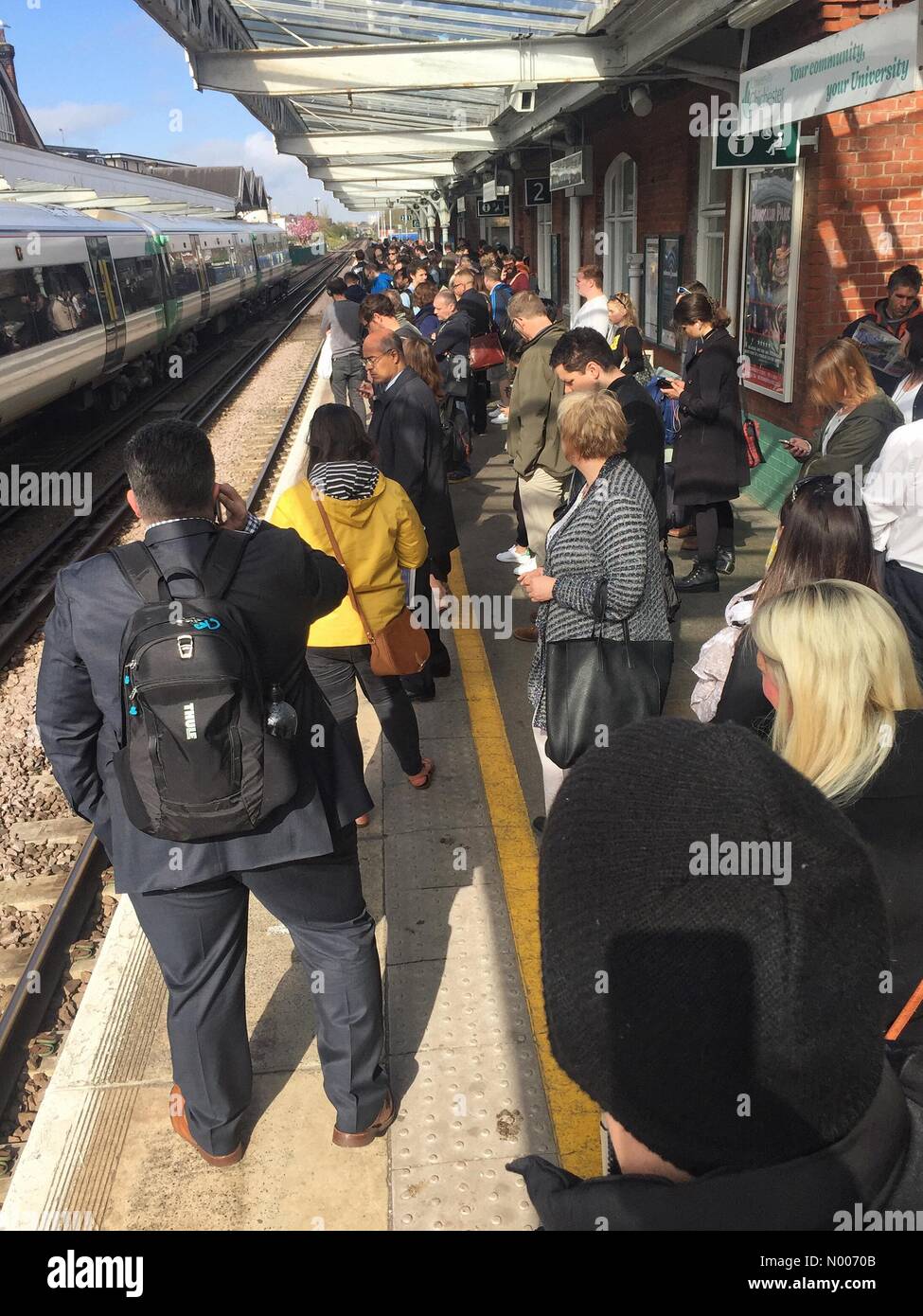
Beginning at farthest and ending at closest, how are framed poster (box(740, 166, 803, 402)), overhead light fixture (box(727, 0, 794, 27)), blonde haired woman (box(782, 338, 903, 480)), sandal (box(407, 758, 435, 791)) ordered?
framed poster (box(740, 166, 803, 402)) → overhead light fixture (box(727, 0, 794, 27)) → sandal (box(407, 758, 435, 791)) → blonde haired woman (box(782, 338, 903, 480))

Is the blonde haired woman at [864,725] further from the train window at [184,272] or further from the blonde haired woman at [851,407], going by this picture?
the train window at [184,272]

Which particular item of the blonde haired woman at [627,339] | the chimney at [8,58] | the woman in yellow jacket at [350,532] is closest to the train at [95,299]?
the blonde haired woman at [627,339]

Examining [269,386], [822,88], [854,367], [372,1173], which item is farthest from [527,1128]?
[269,386]

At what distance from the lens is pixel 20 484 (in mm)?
12203

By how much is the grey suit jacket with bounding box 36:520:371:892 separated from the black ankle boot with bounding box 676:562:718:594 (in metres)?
4.26

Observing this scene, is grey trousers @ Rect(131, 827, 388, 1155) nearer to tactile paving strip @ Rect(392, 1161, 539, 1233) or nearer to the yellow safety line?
tactile paving strip @ Rect(392, 1161, 539, 1233)

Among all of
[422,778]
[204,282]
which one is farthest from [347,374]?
[204,282]

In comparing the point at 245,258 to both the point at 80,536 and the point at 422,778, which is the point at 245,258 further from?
the point at 422,778

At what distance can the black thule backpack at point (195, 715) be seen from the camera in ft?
6.79

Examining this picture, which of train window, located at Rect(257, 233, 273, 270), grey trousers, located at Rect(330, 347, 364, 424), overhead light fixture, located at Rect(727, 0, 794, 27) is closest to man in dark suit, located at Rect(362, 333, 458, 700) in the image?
overhead light fixture, located at Rect(727, 0, 794, 27)

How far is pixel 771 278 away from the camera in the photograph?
8172 millimetres

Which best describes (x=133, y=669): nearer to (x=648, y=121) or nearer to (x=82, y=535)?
Result: (x=82, y=535)

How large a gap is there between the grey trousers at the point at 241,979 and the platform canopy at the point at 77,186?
48.5ft

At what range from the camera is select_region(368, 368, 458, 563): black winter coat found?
488 centimetres
